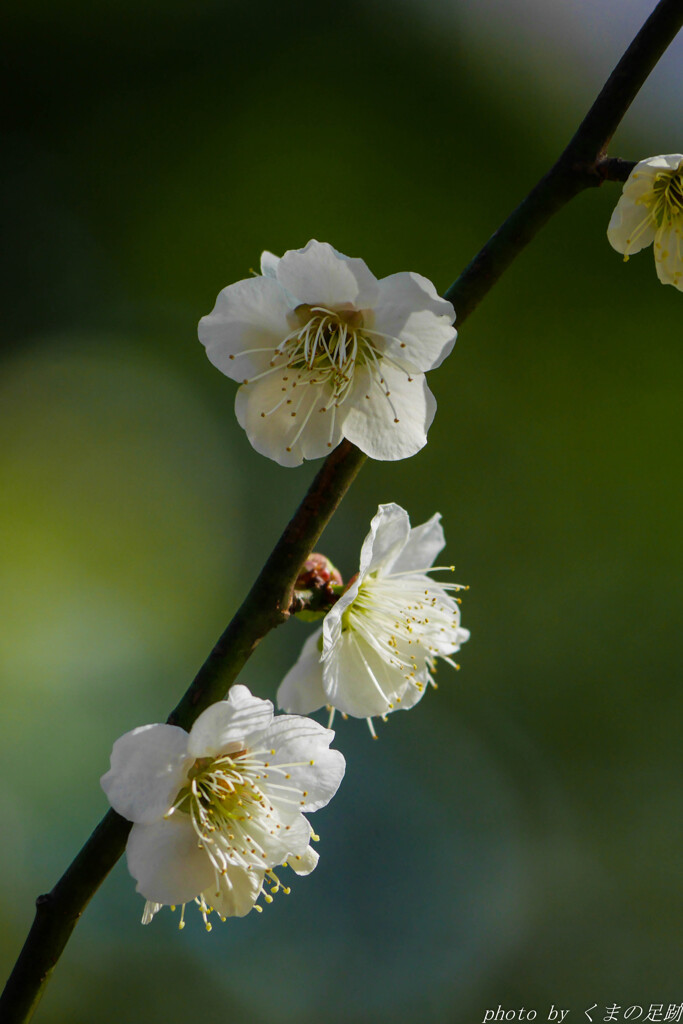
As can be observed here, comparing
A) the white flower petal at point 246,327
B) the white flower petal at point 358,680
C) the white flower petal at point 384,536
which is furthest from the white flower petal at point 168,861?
the white flower petal at point 246,327

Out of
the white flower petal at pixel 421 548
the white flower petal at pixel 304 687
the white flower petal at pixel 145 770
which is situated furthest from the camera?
the white flower petal at pixel 421 548

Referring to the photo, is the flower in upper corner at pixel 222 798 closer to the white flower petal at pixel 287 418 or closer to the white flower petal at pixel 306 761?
the white flower petal at pixel 306 761

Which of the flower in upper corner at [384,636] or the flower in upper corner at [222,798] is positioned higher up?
the flower in upper corner at [384,636]

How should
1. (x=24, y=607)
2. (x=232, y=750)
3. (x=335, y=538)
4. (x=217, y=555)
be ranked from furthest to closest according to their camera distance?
(x=217, y=555)
(x=335, y=538)
(x=24, y=607)
(x=232, y=750)

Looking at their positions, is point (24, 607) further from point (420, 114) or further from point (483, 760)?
point (420, 114)

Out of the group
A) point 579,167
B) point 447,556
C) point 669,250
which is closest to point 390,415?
point 579,167

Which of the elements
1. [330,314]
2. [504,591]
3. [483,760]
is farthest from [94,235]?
[330,314]
